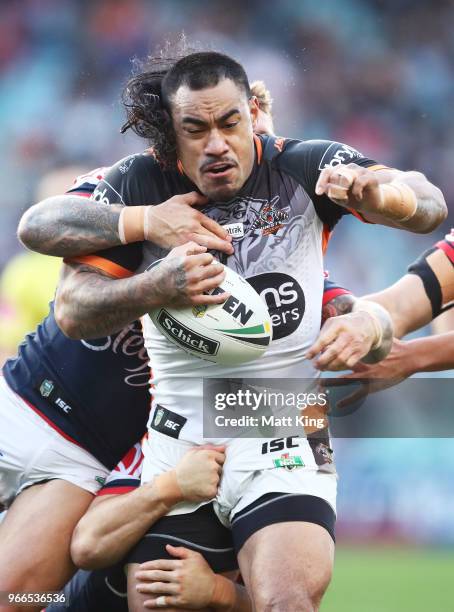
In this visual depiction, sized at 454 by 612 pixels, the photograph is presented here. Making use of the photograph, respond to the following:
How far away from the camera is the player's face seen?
3.79 m

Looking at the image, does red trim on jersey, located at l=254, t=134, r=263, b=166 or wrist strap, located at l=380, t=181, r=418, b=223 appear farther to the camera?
red trim on jersey, located at l=254, t=134, r=263, b=166

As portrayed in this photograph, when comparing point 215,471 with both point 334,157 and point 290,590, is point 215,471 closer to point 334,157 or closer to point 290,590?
point 290,590

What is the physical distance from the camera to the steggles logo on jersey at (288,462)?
148 inches

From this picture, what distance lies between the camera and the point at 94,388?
14.4 feet

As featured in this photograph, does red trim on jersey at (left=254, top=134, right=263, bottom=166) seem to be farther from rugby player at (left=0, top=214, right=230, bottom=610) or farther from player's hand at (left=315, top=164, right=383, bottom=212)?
rugby player at (left=0, top=214, right=230, bottom=610)

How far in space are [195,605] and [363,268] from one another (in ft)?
21.2

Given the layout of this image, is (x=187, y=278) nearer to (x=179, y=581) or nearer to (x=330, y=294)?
(x=330, y=294)

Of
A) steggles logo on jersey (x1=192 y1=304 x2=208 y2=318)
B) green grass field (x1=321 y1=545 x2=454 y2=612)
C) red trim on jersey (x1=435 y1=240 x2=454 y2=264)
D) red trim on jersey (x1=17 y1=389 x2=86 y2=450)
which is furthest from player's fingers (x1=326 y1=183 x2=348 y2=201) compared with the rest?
green grass field (x1=321 y1=545 x2=454 y2=612)

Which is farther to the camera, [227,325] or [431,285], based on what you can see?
[431,285]

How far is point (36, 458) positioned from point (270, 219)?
5.01ft

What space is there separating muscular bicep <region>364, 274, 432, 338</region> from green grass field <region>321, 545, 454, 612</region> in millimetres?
2306

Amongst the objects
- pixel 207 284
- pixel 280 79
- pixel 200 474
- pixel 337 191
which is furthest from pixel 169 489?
pixel 280 79

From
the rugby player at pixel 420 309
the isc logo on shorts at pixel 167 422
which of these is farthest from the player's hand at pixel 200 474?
the rugby player at pixel 420 309

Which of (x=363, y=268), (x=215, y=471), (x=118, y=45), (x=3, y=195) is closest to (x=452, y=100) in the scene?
(x=363, y=268)
